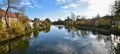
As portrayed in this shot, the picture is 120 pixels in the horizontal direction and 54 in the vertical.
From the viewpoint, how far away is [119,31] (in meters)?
40.0

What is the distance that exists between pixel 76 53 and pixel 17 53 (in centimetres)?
685

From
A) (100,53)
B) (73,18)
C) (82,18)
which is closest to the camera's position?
(100,53)

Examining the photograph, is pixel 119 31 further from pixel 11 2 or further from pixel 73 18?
pixel 73 18

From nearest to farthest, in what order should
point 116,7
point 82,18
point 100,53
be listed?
point 100,53 → point 116,7 → point 82,18

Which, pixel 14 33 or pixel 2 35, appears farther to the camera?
pixel 14 33

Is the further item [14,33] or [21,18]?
[21,18]

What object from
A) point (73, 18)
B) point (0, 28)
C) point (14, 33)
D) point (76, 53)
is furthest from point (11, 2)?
point (73, 18)

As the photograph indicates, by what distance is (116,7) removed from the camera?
51.6 m

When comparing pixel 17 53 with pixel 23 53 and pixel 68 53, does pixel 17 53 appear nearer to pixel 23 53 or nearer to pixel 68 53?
pixel 23 53

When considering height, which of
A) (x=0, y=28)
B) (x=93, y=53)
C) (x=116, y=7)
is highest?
(x=116, y=7)

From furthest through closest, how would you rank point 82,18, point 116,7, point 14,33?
point 82,18 < point 116,7 < point 14,33

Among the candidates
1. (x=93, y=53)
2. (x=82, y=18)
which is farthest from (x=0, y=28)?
(x=82, y=18)

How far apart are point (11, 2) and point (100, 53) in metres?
28.3

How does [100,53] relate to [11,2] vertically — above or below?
below
